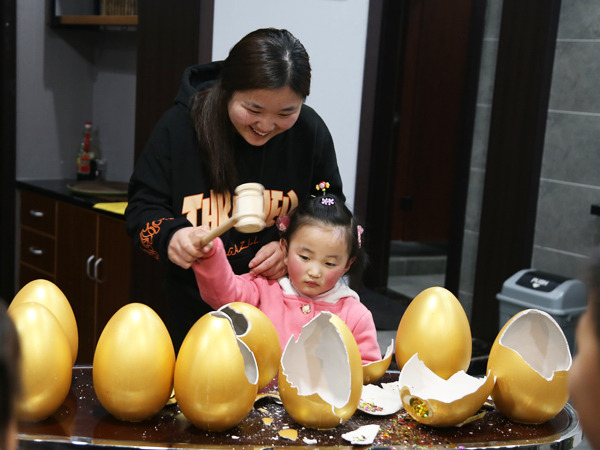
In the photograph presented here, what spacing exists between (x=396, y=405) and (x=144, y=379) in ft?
1.40

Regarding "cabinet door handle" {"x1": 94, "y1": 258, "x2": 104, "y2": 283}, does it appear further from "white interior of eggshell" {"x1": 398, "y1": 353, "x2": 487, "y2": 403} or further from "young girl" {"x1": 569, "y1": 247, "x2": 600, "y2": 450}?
"young girl" {"x1": 569, "y1": 247, "x2": 600, "y2": 450}

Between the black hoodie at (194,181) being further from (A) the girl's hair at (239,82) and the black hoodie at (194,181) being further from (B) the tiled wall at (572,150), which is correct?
(B) the tiled wall at (572,150)

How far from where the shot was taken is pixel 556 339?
4.27ft

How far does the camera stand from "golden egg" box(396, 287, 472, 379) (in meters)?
1.36

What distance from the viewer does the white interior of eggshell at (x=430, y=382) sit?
4.23 ft

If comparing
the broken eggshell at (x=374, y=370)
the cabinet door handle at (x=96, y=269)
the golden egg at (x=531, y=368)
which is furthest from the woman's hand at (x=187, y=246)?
the cabinet door handle at (x=96, y=269)

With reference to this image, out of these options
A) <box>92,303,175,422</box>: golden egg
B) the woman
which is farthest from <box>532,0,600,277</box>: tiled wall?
<box>92,303,175,422</box>: golden egg

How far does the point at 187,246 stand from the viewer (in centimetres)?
145

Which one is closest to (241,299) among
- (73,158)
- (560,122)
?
(560,122)

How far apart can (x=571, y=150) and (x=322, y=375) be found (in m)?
2.81

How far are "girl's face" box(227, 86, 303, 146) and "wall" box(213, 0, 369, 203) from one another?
0.95 meters

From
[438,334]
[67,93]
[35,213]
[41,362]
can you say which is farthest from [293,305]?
[67,93]

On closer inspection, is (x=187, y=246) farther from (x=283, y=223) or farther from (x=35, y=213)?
(x=35, y=213)

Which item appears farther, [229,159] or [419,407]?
[229,159]
